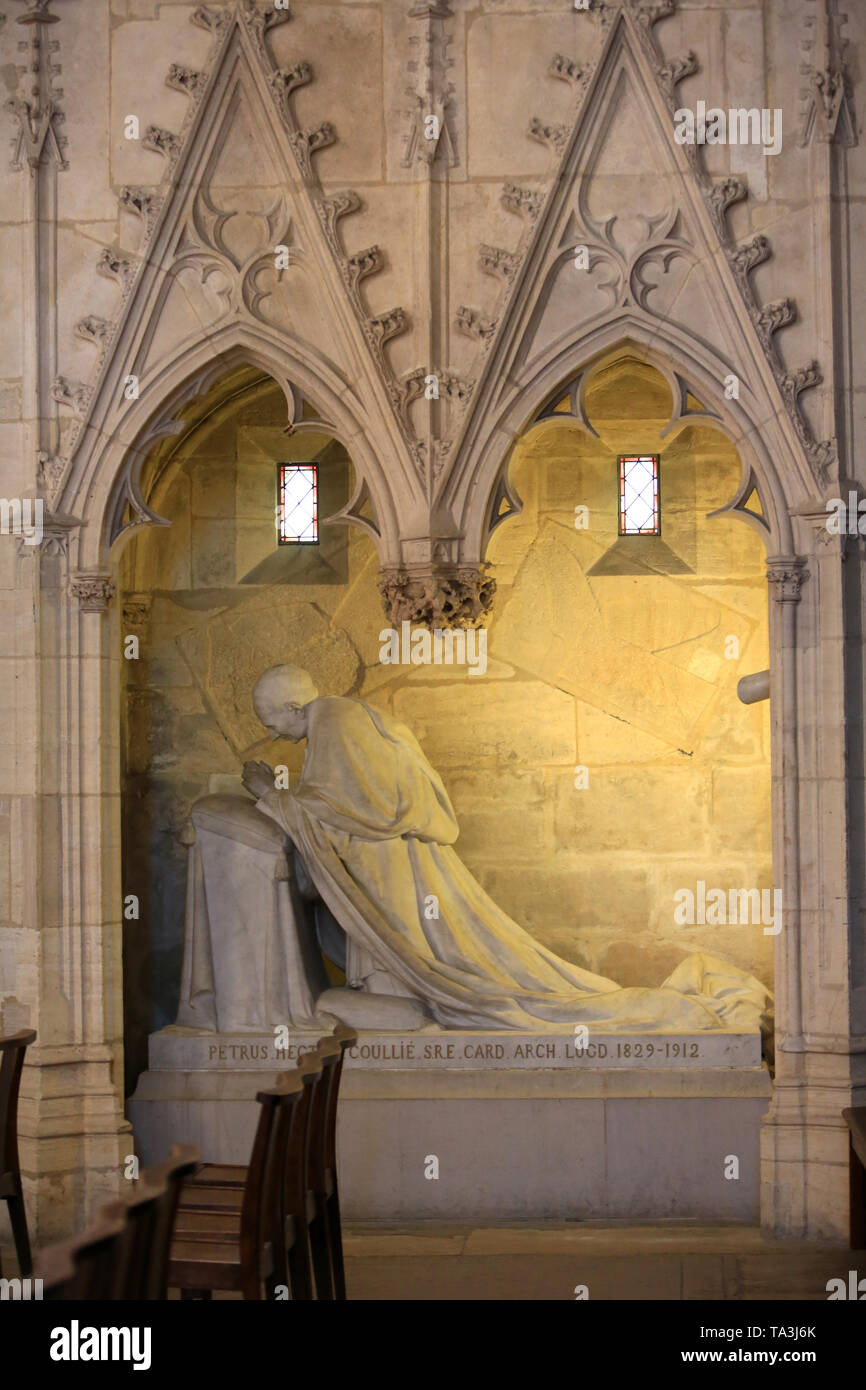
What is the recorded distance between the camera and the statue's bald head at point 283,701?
8117 mm

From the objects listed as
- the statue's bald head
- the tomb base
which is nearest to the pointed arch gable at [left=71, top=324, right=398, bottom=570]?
the statue's bald head

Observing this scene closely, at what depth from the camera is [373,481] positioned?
25.1 feet

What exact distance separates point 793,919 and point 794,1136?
84 centimetres

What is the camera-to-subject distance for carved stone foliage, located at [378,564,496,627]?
24.7 ft

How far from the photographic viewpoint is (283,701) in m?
8.12

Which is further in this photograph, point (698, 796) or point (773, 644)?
point (698, 796)

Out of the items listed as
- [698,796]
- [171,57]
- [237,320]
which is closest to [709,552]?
[698,796]

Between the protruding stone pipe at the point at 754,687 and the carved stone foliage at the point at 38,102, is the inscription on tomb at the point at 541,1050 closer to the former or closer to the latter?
the protruding stone pipe at the point at 754,687

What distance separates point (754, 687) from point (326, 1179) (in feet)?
9.56
